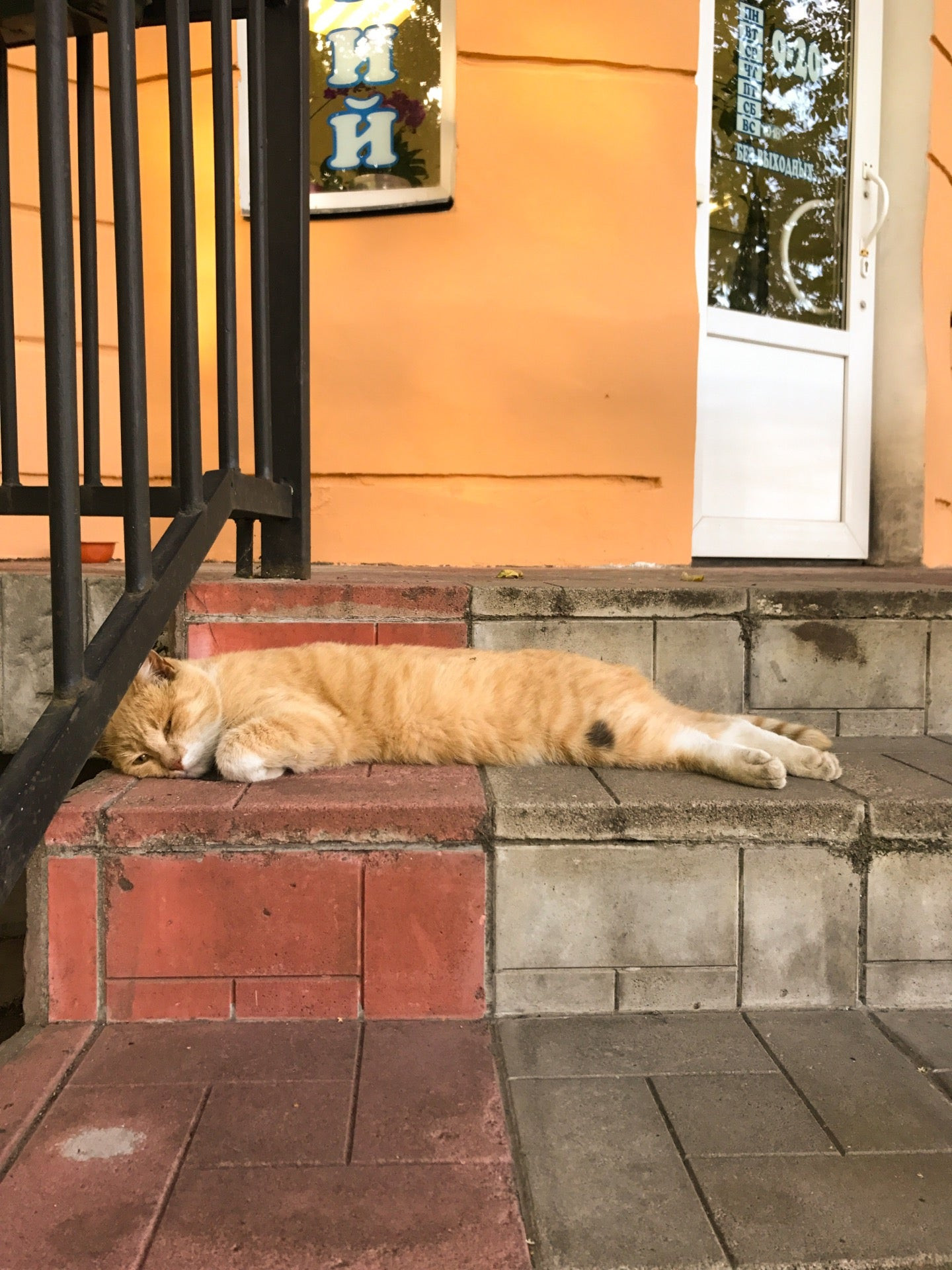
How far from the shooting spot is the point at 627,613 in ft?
8.30

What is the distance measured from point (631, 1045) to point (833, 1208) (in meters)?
0.47

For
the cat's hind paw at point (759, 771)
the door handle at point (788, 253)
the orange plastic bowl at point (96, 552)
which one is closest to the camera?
the cat's hind paw at point (759, 771)

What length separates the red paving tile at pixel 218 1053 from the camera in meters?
1.51

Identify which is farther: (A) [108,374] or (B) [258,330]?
(A) [108,374]

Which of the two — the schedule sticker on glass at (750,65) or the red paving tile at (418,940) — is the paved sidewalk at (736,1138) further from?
the schedule sticker on glass at (750,65)

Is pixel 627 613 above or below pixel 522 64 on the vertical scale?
below

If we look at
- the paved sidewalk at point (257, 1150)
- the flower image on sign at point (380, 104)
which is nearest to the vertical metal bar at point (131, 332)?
the paved sidewalk at point (257, 1150)

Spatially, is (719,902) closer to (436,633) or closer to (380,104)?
(436,633)

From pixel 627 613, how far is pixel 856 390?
Result: 10.1 feet

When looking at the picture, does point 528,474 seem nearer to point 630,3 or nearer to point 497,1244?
point 630,3

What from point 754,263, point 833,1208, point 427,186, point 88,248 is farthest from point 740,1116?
point 754,263

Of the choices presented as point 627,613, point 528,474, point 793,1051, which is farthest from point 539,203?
point 793,1051

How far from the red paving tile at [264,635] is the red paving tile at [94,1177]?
131 centimetres

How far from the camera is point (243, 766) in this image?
198 centimetres
